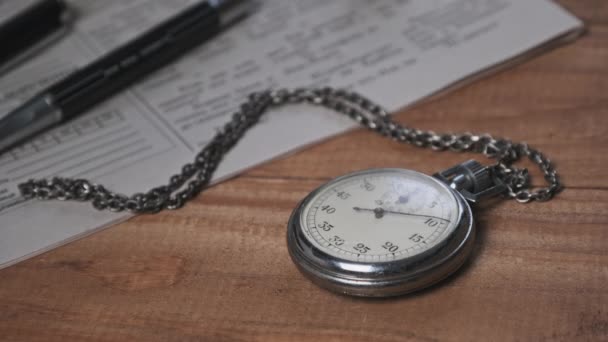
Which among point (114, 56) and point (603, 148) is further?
point (114, 56)

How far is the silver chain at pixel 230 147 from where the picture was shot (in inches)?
27.6

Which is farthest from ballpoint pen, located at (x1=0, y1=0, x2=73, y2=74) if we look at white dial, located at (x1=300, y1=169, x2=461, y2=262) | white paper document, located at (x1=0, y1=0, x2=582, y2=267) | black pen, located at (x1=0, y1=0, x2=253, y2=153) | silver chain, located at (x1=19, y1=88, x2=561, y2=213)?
white dial, located at (x1=300, y1=169, x2=461, y2=262)

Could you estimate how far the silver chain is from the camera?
0.70 meters

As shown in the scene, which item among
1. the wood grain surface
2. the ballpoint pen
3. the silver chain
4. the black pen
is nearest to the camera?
the wood grain surface

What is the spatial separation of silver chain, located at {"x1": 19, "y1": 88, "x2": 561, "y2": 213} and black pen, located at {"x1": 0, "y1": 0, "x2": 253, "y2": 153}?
94 mm

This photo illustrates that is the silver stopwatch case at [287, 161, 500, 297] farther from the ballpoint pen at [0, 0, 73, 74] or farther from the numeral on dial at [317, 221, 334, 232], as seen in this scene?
the ballpoint pen at [0, 0, 73, 74]

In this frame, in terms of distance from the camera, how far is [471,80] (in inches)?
33.8

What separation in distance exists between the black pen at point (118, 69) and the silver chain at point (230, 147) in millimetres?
94

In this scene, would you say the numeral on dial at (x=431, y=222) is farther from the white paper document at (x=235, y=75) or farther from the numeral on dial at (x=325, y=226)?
the white paper document at (x=235, y=75)

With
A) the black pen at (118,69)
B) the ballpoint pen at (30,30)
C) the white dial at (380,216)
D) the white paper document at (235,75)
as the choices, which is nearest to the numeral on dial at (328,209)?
the white dial at (380,216)

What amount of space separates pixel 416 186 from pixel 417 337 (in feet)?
0.49

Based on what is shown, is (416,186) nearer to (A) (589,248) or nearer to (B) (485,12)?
(A) (589,248)

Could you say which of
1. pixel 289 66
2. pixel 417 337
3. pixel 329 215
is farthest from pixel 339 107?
pixel 417 337

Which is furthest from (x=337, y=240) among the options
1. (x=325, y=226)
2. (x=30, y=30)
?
(x=30, y=30)
